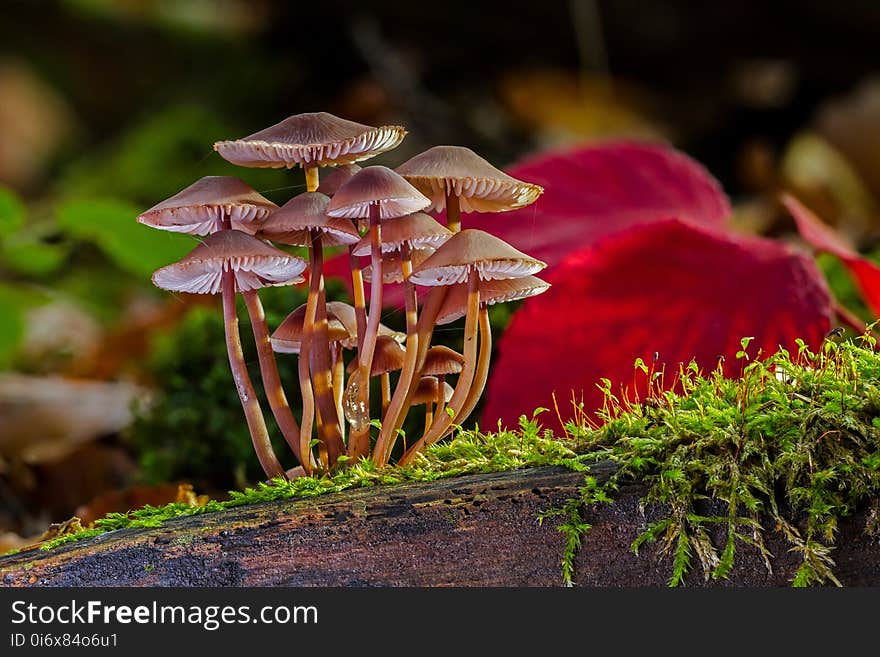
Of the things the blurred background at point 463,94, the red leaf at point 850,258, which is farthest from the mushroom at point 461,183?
the blurred background at point 463,94

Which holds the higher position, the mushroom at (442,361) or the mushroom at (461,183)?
the mushroom at (461,183)

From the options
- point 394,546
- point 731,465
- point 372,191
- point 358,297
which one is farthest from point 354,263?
point 731,465

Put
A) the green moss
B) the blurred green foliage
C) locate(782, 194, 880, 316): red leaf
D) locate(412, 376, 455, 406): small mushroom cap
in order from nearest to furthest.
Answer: the green moss
locate(412, 376, 455, 406): small mushroom cap
locate(782, 194, 880, 316): red leaf
the blurred green foliage

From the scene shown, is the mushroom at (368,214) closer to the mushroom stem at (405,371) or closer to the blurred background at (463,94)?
the mushroom stem at (405,371)

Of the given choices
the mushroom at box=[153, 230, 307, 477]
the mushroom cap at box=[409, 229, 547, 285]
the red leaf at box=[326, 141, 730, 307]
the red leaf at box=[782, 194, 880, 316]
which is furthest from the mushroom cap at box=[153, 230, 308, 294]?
the red leaf at box=[782, 194, 880, 316]

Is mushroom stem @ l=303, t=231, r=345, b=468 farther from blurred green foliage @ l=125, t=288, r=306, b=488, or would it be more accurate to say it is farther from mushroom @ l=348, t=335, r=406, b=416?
blurred green foliage @ l=125, t=288, r=306, b=488

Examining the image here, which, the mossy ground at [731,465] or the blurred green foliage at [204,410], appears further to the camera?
the blurred green foliage at [204,410]

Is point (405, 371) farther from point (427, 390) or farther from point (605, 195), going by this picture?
point (605, 195)
